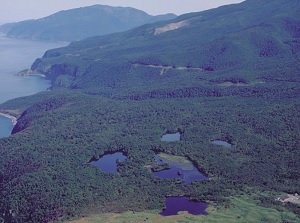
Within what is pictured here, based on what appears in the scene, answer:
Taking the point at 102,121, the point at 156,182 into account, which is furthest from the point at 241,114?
the point at 156,182

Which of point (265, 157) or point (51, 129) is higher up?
point (51, 129)

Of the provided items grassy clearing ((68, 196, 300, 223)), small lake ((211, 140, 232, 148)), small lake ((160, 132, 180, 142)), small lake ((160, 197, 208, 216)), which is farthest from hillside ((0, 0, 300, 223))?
small lake ((160, 132, 180, 142))

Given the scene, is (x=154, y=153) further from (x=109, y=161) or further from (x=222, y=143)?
(x=222, y=143)

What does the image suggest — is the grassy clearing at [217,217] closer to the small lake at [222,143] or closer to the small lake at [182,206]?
the small lake at [182,206]

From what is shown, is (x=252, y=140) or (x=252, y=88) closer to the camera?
(x=252, y=140)

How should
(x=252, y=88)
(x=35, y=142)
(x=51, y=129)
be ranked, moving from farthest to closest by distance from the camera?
(x=252, y=88), (x=51, y=129), (x=35, y=142)

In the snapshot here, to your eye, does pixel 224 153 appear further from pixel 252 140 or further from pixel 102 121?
pixel 102 121

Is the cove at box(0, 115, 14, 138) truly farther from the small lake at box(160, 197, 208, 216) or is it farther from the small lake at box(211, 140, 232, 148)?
the small lake at box(160, 197, 208, 216)
